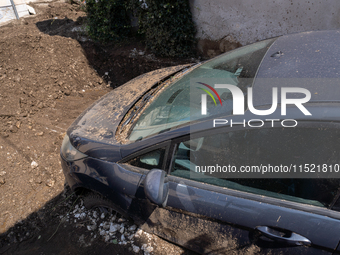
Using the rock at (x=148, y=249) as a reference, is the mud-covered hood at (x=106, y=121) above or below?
above

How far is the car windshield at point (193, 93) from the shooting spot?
189 cm

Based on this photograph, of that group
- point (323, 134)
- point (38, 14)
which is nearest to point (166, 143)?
point (323, 134)

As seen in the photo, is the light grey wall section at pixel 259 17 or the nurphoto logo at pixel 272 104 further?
the light grey wall section at pixel 259 17

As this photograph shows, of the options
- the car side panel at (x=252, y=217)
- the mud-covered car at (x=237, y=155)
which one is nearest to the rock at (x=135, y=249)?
the mud-covered car at (x=237, y=155)

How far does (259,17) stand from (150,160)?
3949 mm

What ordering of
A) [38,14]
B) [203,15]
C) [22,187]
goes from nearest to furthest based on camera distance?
[22,187]
[203,15]
[38,14]

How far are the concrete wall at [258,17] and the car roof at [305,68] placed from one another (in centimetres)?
245

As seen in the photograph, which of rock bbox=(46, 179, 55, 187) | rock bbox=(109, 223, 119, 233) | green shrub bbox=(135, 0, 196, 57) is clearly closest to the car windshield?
rock bbox=(109, 223, 119, 233)

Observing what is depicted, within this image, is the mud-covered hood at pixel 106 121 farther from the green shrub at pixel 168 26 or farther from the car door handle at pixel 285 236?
the green shrub at pixel 168 26

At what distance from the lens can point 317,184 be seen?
57.6 inches

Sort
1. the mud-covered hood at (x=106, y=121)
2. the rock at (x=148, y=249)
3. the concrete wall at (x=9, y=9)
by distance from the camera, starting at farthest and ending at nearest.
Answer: the concrete wall at (x=9, y=9) < the rock at (x=148, y=249) < the mud-covered hood at (x=106, y=121)

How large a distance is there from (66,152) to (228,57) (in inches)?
78.4

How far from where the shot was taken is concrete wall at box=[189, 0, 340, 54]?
13.0 feet

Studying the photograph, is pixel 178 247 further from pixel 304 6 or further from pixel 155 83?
pixel 304 6
